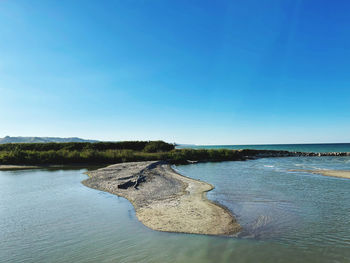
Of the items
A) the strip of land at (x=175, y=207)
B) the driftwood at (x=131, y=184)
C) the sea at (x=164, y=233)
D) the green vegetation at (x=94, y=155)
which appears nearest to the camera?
the sea at (x=164, y=233)

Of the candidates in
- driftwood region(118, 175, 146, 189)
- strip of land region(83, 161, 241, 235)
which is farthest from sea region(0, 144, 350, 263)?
driftwood region(118, 175, 146, 189)

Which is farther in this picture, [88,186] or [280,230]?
[88,186]

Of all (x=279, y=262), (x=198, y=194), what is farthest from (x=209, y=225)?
(x=198, y=194)

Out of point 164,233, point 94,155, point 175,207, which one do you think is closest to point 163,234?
point 164,233

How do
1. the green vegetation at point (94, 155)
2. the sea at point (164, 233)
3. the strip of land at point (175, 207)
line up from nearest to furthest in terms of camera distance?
the sea at point (164, 233) → the strip of land at point (175, 207) → the green vegetation at point (94, 155)

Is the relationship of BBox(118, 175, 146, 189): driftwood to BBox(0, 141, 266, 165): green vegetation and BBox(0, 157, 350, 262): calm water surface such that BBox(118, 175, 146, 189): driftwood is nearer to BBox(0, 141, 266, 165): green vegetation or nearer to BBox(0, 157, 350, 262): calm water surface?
BBox(0, 157, 350, 262): calm water surface

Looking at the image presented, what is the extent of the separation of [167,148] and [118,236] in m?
45.6

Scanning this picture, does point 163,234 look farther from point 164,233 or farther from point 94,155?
point 94,155

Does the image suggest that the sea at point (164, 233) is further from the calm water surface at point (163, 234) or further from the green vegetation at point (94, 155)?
the green vegetation at point (94, 155)

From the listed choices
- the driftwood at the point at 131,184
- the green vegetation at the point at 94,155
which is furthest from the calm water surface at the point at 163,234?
the green vegetation at the point at 94,155

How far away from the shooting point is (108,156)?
1485 inches

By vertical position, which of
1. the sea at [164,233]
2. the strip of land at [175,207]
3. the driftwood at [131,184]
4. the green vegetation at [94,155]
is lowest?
the sea at [164,233]

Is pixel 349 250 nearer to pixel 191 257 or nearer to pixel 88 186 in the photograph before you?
pixel 191 257

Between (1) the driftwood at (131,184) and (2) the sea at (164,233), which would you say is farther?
(1) the driftwood at (131,184)
